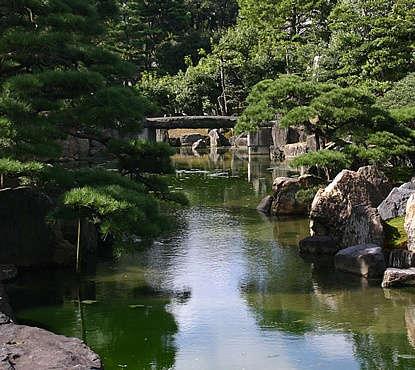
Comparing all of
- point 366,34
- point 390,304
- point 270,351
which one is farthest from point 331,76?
point 270,351

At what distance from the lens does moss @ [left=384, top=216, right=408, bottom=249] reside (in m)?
9.65

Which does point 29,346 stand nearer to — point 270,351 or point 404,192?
point 270,351

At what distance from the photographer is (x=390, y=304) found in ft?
27.0

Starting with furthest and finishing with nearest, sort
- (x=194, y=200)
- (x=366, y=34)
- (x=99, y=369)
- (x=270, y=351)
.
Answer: (x=366, y=34), (x=194, y=200), (x=270, y=351), (x=99, y=369)

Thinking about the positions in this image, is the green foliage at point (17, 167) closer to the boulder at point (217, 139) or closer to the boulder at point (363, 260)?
the boulder at point (363, 260)

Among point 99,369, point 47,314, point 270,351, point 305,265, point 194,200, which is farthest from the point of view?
point 194,200

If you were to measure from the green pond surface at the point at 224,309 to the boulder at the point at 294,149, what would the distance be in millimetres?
14524

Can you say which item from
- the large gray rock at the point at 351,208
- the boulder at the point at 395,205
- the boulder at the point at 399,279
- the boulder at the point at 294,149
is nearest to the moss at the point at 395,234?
the large gray rock at the point at 351,208

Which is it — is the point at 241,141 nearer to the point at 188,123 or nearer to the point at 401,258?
the point at 188,123

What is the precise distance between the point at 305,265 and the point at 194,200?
7.35 metres

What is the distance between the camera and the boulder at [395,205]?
10734 mm

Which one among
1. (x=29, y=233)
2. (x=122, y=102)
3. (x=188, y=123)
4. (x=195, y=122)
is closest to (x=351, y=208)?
(x=122, y=102)

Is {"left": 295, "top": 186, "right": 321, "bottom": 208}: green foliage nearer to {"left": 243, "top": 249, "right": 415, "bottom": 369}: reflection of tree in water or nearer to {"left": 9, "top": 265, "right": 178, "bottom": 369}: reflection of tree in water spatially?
{"left": 243, "top": 249, "right": 415, "bottom": 369}: reflection of tree in water

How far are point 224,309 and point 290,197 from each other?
669cm
